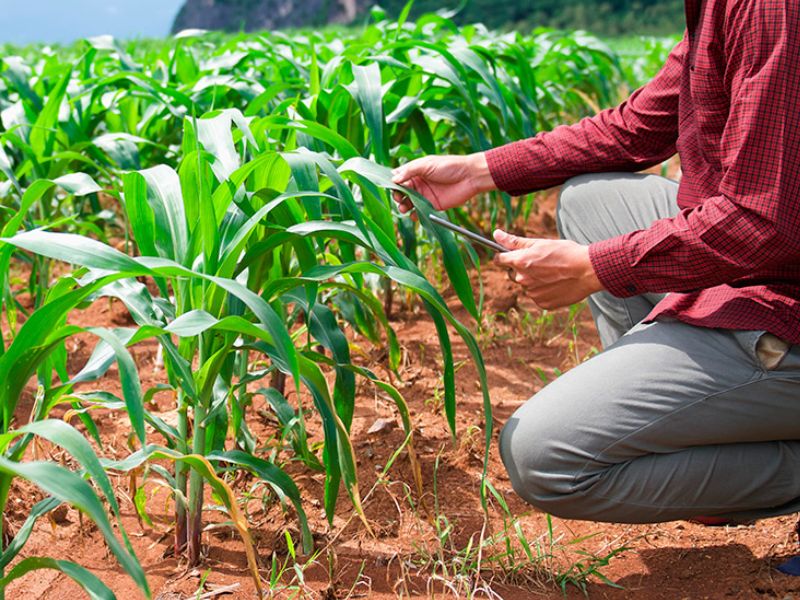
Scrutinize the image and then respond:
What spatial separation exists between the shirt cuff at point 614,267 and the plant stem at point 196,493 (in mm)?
608

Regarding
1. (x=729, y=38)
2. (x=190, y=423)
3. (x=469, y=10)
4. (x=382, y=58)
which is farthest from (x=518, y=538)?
(x=469, y=10)

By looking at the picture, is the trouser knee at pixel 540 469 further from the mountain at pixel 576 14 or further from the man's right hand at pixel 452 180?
the mountain at pixel 576 14

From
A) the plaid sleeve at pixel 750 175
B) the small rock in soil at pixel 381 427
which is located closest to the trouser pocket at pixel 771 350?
the plaid sleeve at pixel 750 175

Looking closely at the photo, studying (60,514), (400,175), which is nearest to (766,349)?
(400,175)

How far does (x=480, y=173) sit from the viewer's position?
6.06ft

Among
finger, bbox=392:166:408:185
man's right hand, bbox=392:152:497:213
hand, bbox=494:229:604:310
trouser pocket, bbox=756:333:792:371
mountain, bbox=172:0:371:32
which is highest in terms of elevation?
finger, bbox=392:166:408:185

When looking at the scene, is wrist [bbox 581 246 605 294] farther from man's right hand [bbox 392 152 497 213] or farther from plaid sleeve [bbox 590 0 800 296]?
man's right hand [bbox 392 152 497 213]

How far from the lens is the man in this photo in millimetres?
1272

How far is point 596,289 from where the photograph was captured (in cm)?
145

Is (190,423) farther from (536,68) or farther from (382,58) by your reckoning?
(536,68)

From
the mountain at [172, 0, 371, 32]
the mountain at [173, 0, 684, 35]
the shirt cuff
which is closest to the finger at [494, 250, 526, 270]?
the shirt cuff

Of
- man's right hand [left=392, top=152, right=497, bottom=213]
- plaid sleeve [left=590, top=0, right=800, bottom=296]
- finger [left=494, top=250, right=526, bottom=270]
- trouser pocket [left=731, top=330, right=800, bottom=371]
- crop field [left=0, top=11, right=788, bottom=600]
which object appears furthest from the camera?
man's right hand [left=392, top=152, right=497, bottom=213]

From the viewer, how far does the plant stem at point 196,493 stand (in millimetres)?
1338

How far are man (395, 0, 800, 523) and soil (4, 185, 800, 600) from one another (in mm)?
102
